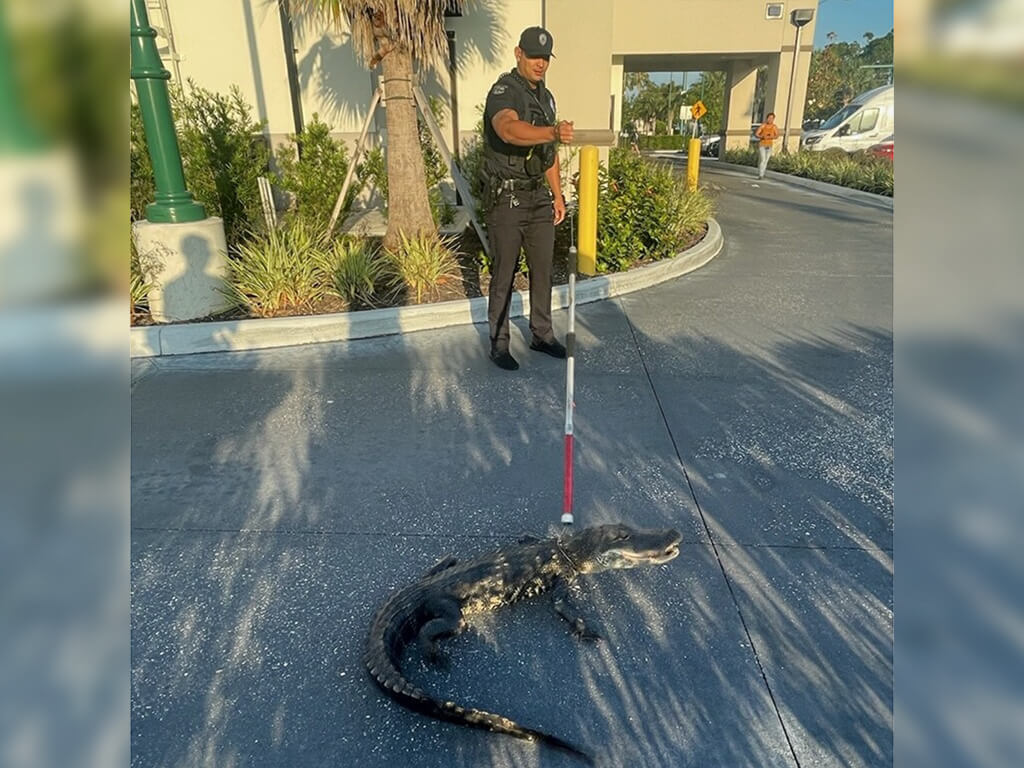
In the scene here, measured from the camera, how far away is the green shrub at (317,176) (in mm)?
8641

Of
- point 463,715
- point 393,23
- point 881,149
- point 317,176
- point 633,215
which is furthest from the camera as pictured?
point 881,149

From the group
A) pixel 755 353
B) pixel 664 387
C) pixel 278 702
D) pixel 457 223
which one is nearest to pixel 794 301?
pixel 755 353

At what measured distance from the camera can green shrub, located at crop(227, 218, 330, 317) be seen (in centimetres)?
580

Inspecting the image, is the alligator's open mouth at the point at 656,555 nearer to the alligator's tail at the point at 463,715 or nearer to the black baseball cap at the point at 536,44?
the alligator's tail at the point at 463,715

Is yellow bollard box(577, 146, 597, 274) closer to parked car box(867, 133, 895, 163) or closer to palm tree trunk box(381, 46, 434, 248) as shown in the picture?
palm tree trunk box(381, 46, 434, 248)

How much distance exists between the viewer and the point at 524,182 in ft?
15.2

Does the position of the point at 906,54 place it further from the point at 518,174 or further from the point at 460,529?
the point at 518,174

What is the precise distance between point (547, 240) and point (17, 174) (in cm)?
459

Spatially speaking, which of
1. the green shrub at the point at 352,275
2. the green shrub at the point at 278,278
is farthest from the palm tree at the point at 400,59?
the green shrub at the point at 278,278

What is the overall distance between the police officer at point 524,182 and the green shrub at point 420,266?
1631mm

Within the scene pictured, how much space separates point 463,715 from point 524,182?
3642 millimetres

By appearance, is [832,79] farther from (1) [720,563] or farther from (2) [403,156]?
(1) [720,563]

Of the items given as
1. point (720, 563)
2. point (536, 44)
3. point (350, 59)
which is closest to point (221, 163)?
point (350, 59)

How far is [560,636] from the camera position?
8.11 feet
